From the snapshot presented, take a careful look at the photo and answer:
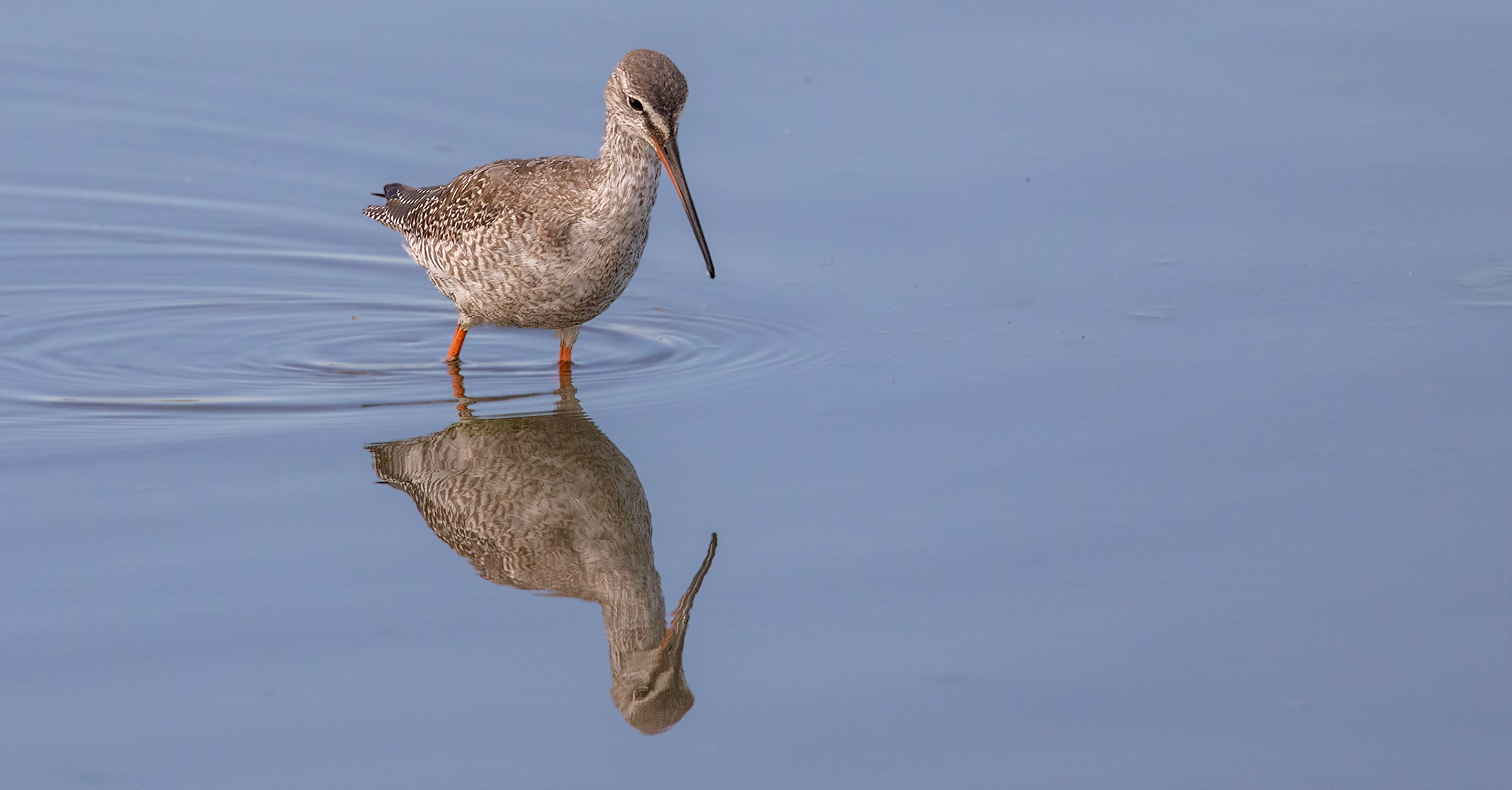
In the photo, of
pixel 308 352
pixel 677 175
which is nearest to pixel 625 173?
pixel 677 175

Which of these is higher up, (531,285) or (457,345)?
(531,285)

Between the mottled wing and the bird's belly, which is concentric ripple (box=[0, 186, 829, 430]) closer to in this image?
the bird's belly

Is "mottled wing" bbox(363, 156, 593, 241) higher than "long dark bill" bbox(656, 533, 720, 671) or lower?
higher

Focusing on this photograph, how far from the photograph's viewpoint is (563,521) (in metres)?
6.82

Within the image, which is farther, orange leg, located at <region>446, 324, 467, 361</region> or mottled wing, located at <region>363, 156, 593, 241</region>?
orange leg, located at <region>446, 324, 467, 361</region>

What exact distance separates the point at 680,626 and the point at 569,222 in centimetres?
278

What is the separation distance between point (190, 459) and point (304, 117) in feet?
14.9

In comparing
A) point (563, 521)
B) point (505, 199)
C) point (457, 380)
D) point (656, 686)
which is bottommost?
point (656, 686)

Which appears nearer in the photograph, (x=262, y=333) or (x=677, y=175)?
(x=677, y=175)

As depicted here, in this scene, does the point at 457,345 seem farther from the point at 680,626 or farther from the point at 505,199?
the point at 680,626

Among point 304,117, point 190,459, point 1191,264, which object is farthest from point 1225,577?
point 304,117

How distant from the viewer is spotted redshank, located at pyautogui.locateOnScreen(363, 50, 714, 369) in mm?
7969

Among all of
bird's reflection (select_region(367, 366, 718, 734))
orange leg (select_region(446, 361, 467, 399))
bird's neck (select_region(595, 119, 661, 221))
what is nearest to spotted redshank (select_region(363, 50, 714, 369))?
bird's neck (select_region(595, 119, 661, 221))

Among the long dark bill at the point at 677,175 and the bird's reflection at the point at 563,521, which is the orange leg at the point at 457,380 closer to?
the bird's reflection at the point at 563,521
